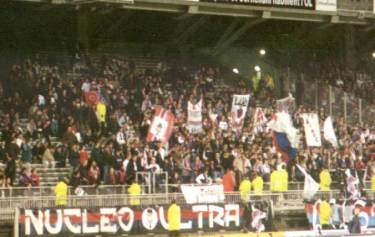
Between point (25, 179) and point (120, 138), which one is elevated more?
point (120, 138)

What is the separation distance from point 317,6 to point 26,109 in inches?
469

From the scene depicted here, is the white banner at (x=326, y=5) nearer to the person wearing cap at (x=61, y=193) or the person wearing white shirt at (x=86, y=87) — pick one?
the person wearing white shirt at (x=86, y=87)

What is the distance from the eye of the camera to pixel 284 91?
40344mm

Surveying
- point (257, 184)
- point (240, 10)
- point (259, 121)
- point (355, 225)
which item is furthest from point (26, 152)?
point (240, 10)

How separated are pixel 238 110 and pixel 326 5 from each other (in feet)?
21.1

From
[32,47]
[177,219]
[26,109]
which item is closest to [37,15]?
[32,47]

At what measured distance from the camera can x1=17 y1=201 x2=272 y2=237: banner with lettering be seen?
26.8 metres

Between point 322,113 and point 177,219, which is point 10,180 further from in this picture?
point 322,113

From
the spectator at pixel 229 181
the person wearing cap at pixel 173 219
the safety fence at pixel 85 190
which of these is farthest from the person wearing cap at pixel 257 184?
the person wearing cap at pixel 173 219

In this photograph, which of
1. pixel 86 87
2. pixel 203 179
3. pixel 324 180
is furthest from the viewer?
pixel 86 87

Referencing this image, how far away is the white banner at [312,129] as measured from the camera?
114 feet

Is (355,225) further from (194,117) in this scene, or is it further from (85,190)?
(85,190)

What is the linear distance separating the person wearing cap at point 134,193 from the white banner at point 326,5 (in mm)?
12261

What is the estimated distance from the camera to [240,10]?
37.7 metres
